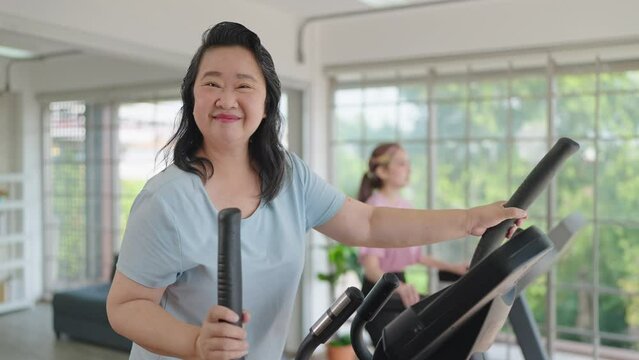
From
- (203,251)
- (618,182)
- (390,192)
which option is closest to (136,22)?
(390,192)

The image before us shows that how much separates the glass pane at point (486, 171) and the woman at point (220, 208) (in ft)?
11.0

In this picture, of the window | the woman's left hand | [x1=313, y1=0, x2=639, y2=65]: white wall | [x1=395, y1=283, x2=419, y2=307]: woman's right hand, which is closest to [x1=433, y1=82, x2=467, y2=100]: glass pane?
the window

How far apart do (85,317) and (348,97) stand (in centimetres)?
288

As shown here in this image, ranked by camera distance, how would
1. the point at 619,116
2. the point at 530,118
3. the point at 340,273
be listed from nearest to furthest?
the point at 619,116, the point at 340,273, the point at 530,118

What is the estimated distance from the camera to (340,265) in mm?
4555

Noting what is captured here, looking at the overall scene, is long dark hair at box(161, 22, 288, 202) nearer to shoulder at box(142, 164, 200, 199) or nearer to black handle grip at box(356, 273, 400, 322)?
shoulder at box(142, 164, 200, 199)

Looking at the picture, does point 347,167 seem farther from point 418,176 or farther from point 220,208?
point 220,208

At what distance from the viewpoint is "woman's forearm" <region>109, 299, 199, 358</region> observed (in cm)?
91

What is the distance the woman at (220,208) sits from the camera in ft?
3.28

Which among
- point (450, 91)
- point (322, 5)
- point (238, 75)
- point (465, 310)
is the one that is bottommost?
point (465, 310)

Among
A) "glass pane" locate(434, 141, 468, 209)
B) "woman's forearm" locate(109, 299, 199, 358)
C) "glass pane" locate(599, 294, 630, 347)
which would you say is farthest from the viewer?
"glass pane" locate(599, 294, 630, 347)

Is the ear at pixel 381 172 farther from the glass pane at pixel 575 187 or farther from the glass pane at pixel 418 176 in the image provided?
the glass pane at pixel 575 187

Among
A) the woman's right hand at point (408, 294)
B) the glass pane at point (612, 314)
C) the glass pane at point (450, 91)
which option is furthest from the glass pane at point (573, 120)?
the woman's right hand at point (408, 294)

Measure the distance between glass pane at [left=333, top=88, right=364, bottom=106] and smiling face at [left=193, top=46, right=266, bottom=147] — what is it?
3.82 m
